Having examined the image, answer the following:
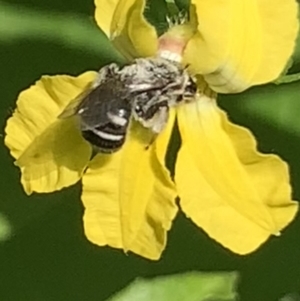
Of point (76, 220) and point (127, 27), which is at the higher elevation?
point (127, 27)

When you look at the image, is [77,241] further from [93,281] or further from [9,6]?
[9,6]

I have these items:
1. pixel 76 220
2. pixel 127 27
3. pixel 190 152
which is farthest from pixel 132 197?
pixel 76 220

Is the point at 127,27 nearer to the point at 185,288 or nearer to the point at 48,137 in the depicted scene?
the point at 48,137

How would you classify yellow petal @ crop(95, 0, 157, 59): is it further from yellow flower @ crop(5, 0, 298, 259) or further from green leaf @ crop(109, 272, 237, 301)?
green leaf @ crop(109, 272, 237, 301)

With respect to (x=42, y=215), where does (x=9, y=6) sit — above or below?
above

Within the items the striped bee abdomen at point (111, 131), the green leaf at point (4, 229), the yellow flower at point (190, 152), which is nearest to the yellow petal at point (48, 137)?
the yellow flower at point (190, 152)

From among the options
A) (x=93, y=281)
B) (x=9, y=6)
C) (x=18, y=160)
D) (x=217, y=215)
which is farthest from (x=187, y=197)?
(x=9, y=6)

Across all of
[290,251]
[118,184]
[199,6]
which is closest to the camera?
[199,6]

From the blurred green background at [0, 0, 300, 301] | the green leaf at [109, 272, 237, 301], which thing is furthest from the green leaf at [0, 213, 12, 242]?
the green leaf at [109, 272, 237, 301]
